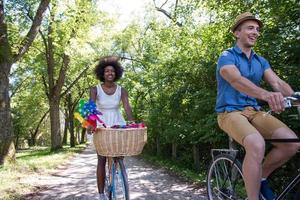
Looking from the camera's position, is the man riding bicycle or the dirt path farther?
the dirt path

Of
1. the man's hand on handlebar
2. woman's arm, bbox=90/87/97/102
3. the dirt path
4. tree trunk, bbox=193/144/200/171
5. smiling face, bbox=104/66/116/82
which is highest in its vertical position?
smiling face, bbox=104/66/116/82

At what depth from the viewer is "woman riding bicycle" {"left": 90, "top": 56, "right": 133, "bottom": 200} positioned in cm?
555

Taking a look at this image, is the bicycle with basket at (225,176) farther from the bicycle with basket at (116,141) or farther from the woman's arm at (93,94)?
the woman's arm at (93,94)

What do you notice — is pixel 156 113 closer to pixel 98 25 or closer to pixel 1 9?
pixel 1 9

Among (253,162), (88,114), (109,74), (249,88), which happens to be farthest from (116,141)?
(249,88)

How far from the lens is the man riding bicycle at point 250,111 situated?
3.64 meters

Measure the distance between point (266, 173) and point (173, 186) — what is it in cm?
535

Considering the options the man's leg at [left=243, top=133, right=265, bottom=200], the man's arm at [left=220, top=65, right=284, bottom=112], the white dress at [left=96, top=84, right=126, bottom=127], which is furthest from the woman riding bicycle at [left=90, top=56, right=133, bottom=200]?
the man's leg at [left=243, top=133, right=265, bottom=200]

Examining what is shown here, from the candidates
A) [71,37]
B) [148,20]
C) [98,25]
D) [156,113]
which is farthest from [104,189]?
[148,20]

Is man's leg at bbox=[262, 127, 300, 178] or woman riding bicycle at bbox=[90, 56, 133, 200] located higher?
woman riding bicycle at bbox=[90, 56, 133, 200]

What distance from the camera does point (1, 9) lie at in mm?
12047

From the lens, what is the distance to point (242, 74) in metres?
4.04

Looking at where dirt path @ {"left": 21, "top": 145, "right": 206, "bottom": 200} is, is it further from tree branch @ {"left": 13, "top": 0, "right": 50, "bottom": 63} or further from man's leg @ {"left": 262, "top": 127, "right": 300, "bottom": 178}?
tree branch @ {"left": 13, "top": 0, "right": 50, "bottom": 63}

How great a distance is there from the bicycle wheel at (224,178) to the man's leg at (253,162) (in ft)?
1.68
